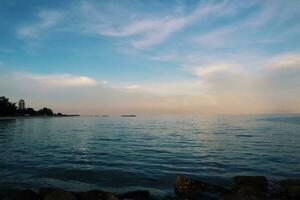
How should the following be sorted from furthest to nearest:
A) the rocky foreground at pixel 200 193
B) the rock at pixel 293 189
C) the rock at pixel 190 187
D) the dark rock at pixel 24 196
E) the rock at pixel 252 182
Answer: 1. the rock at pixel 252 182
2. the rock at pixel 190 187
3. the rock at pixel 293 189
4. the rocky foreground at pixel 200 193
5. the dark rock at pixel 24 196

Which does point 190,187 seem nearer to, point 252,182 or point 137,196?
point 137,196

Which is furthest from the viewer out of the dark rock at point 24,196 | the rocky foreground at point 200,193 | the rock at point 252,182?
the rock at point 252,182

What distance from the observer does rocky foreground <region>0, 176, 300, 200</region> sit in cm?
1441

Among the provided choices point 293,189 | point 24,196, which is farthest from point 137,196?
point 293,189

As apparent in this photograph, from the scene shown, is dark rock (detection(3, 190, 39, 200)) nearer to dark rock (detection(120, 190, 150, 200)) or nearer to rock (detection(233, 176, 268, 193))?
dark rock (detection(120, 190, 150, 200))

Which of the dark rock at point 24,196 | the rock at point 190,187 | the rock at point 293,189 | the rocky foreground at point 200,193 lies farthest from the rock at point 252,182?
the dark rock at point 24,196

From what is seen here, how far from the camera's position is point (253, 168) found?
25.0 m

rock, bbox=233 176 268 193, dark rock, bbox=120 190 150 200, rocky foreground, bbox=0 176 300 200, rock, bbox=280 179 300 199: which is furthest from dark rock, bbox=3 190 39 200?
rock, bbox=280 179 300 199

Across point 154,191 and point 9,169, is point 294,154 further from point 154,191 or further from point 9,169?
point 9,169

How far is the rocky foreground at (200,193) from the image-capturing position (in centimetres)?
1441

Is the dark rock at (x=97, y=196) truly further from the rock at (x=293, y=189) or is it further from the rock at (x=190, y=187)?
the rock at (x=293, y=189)

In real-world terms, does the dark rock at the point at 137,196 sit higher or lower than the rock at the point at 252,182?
lower

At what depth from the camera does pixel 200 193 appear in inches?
656

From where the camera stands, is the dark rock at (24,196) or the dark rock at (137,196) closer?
the dark rock at (24,196)
